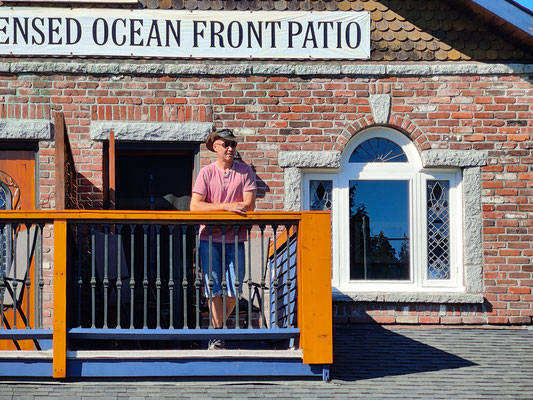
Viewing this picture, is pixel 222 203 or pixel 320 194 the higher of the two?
pixel 320 194

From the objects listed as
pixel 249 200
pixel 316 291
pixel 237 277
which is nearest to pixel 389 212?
pixel 249 200

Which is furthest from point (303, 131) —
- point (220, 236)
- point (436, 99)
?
point (220, 236)

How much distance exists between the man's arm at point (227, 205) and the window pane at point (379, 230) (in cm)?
201

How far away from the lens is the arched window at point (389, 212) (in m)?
9.53

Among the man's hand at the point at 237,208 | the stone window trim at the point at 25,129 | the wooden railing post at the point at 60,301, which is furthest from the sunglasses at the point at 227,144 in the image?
the stone window trim at the point at 25,129

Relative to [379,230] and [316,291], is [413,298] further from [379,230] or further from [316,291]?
[316,291]

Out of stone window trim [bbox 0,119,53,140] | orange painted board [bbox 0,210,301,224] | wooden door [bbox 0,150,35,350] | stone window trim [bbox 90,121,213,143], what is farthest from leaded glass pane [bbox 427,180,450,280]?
wooden door [bbox 0,150,35,350]

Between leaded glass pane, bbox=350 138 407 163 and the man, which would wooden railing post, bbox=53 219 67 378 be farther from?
leaded glass pane, bbox=350 138 407 163

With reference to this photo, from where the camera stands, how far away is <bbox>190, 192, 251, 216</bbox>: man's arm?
7457 millimetres

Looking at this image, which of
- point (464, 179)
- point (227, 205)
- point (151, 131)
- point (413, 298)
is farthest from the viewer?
point (464, 179)

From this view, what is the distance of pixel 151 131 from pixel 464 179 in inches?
123

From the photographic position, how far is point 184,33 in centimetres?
953

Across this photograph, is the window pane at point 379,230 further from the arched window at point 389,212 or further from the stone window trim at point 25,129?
the stone window trim at point 25,129

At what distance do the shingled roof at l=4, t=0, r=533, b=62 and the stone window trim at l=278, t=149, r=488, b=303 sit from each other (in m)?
1.03
